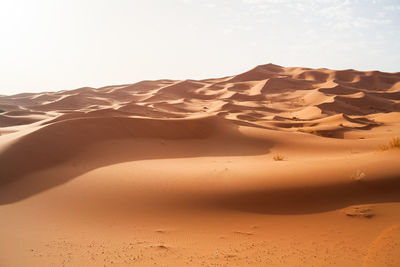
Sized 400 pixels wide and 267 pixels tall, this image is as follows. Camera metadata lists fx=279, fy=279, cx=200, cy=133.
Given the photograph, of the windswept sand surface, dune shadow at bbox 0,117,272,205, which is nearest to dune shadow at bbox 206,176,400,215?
the windswept sand surface

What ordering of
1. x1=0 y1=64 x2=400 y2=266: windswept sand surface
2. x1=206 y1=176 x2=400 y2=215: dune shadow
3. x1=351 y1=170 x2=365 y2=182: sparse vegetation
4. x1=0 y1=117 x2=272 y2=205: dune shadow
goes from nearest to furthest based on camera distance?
x1=0 y1=64 x2=400 y2=266: windswept sand surface
x1=206 y1=176 x2=400 y2=215: dune shadow
x1=351 y1=170 x2=365 y2=182: sparse vegetation
x1=0 y1=117 x2=272 y2=205: dune shadow

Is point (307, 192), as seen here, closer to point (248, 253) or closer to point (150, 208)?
point (248, 253)

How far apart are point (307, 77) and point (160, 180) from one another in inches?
1668

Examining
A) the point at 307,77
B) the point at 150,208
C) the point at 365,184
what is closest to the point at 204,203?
the point at 150,208

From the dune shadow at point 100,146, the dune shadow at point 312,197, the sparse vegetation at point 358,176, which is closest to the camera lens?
the dune shadow at point 312,197

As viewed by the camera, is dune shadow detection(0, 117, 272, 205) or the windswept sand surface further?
dune shadow detection(0, 117, 272, 205)

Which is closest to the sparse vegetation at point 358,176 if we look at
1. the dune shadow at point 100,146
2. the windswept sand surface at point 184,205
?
the windswept sand surface at point 184,205

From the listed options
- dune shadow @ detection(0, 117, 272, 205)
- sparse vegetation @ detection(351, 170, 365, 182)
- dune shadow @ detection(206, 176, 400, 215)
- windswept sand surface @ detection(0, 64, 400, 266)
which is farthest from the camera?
dune shadow @ detection(0, 117, 272, 205)

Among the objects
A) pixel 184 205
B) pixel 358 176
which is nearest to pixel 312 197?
pixel 358 176

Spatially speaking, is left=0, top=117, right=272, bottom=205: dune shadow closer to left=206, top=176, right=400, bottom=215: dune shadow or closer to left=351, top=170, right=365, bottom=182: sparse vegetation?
left=206, top=176, right=400, bottom=215: dune shadow

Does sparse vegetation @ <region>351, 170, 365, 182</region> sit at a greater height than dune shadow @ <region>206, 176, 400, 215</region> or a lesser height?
greater

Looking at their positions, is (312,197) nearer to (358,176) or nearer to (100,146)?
(358,176)

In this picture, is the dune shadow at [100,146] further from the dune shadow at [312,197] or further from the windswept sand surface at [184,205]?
the dune shadow at [312,197]

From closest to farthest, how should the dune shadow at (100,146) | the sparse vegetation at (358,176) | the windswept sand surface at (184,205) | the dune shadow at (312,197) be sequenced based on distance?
the windswept sand surface at (184,205), the dune shadow at (312,197), the sparse vegetation at (358,176), the dune shadow at (100,146)
